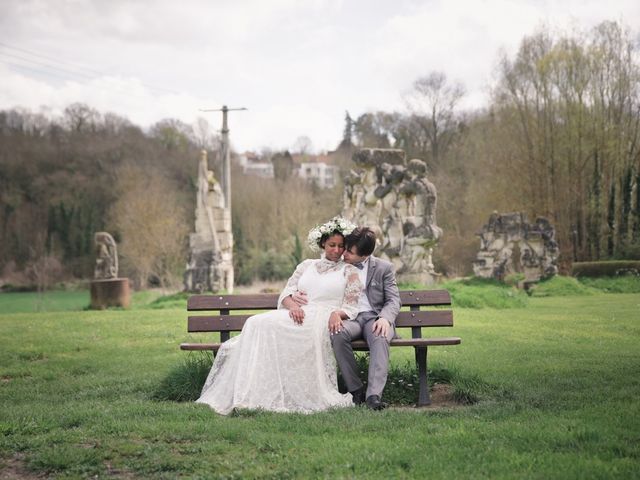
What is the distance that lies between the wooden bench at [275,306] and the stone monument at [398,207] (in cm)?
1173

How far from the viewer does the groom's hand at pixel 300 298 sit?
7219 mm

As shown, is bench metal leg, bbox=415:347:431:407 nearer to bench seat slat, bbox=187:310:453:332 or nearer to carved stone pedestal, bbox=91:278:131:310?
bench seat slat, bbox=187:310:453:332

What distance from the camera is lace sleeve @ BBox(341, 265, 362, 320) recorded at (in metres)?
7.18

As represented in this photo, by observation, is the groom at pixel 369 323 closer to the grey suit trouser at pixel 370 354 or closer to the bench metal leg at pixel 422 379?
the grey suit trouser at pixel 370 354

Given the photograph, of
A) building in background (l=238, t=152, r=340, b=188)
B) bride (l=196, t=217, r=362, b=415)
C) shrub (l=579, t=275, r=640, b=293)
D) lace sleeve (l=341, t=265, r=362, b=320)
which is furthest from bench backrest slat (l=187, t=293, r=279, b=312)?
building in background (l=238, t=152, r=340, b=188)

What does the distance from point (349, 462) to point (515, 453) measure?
3.49 feet

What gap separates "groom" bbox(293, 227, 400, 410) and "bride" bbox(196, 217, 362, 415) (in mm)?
104

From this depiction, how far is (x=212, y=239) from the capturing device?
2300 cm

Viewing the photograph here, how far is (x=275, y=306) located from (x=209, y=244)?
15.6m

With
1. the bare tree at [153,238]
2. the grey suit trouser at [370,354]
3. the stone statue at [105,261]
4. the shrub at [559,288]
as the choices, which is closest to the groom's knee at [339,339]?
the grey suit trouser at [370,354]

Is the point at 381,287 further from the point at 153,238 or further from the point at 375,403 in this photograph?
the point at 153,238

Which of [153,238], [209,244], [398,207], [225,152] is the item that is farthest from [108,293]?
[153,238]

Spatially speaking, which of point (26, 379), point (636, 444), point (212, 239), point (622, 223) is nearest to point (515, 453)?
point (636, 444)

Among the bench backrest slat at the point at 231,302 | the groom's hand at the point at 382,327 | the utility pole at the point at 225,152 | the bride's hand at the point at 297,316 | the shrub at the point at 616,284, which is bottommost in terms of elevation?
the shrub at the point at 616,284
